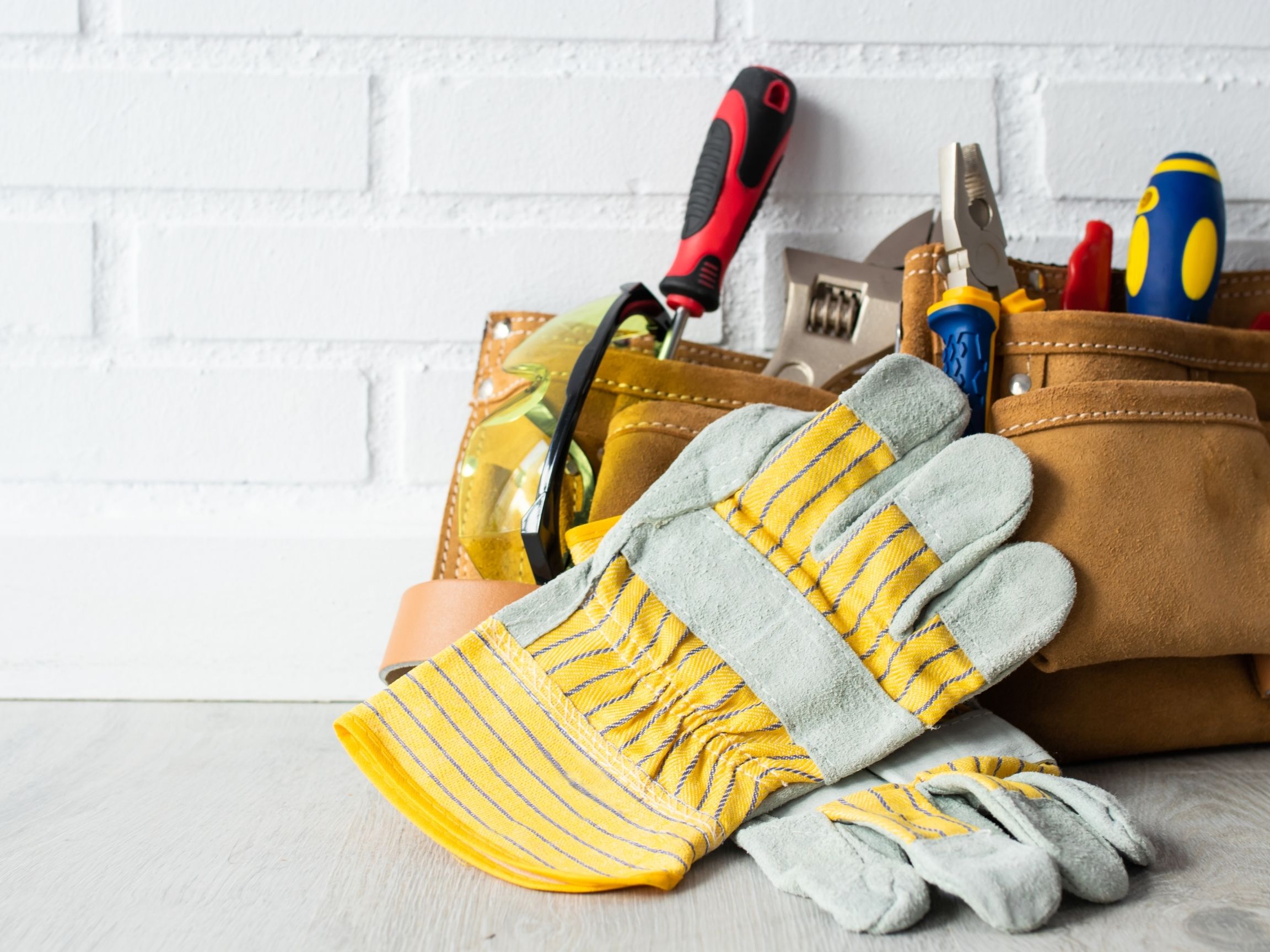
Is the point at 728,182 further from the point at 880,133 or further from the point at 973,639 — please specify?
the point at 973,639

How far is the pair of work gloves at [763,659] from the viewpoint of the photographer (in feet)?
1.68

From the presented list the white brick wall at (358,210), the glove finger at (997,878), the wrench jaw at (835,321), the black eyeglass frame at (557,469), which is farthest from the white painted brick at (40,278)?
the glove finger at (997,878)

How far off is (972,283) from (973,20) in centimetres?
37

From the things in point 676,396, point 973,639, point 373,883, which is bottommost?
point 373,883

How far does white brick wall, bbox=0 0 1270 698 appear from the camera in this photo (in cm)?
86

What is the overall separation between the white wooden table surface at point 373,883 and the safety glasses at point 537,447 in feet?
0.60

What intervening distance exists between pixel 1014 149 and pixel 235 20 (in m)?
0.74

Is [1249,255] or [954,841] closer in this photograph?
[954,841]

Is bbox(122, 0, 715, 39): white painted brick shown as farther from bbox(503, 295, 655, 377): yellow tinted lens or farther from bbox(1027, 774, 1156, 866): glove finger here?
bbox(1027, 774, 1156, 866): glove finger

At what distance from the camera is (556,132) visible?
88 centimetres

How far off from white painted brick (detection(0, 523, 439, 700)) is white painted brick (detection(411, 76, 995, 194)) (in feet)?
1.16

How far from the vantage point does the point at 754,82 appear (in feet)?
2.70

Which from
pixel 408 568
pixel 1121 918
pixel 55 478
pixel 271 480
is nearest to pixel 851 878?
pixel 1121 918

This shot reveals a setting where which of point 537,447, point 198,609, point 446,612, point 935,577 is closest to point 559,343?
point 537,447
